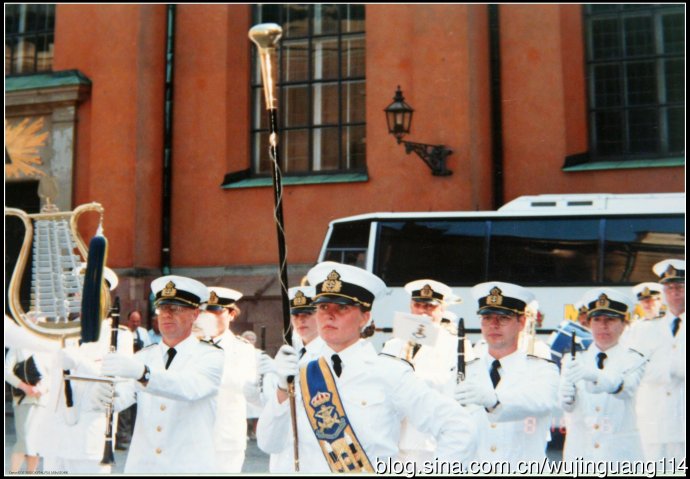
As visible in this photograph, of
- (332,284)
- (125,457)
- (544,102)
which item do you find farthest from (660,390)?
(544,102)

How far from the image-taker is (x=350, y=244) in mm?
11680

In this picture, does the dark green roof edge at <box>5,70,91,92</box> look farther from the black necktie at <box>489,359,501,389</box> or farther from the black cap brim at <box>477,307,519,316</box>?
the black necktie at <box>489,359,501,389</box>

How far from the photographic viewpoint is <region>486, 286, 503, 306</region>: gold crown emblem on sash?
205 inches

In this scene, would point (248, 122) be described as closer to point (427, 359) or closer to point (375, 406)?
point (427, 359)

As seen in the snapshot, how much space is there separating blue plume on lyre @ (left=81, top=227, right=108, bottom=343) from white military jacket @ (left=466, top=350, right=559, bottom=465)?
2069 millimetres

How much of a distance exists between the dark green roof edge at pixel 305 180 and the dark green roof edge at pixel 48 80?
2857 mm

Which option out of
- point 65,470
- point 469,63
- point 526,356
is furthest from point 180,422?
point 469,63

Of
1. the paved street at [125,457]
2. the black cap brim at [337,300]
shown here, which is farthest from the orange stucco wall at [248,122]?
the black cap brim at [337,300]

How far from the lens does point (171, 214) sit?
1417cm

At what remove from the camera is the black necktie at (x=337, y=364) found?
4.42 m

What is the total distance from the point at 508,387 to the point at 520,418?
171mm

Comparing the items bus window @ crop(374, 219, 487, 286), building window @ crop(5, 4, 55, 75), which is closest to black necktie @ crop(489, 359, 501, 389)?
bus window @ crop(374, 219, 487, 286)

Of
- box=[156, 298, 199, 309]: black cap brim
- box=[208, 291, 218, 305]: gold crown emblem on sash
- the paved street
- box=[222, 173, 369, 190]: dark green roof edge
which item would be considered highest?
box=[222, 173, 369, 190]: dark green roof edge

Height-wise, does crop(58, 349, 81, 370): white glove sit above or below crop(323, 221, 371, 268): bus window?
below
